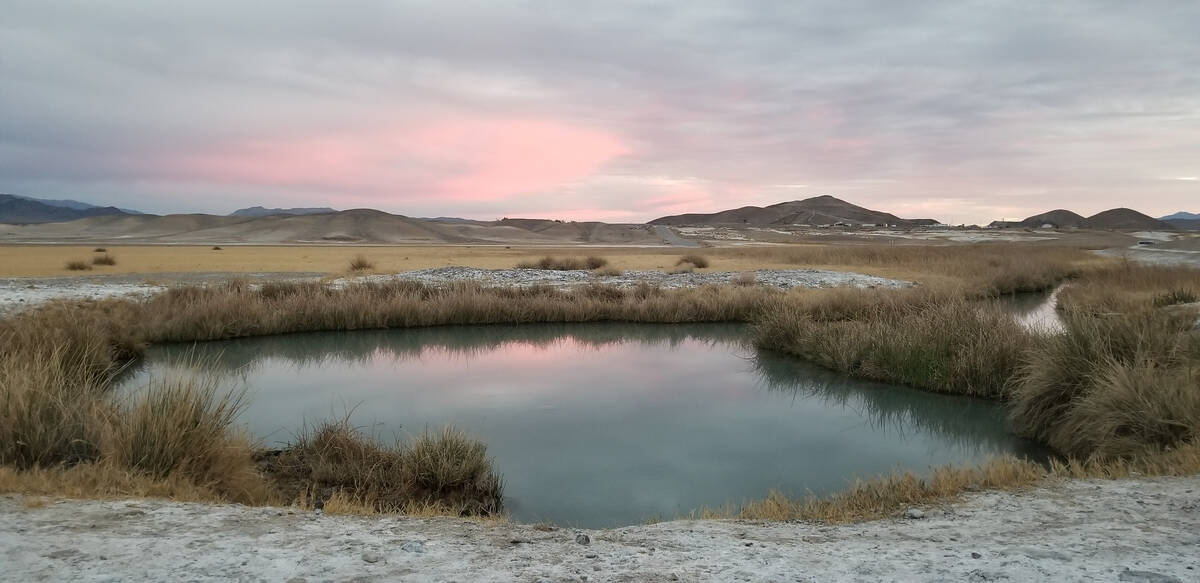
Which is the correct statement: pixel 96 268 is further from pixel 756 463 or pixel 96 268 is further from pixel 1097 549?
pixel 1097 549

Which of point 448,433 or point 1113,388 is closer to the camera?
point 448,433

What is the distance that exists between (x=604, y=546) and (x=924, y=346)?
9.56m

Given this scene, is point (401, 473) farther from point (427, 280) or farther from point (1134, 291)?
point (1134, 291)

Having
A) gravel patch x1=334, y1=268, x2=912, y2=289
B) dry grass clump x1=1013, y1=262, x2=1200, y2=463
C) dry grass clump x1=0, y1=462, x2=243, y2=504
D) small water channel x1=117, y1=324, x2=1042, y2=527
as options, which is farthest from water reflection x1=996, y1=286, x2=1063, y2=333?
dry grass clump x1=0, y1=462, x2=243, y2=504

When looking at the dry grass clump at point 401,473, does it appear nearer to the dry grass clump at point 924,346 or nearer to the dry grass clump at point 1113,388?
the dry grass clump at point 1113,388

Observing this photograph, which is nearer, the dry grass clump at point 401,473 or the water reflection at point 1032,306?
the dry grass clump at point 401,473

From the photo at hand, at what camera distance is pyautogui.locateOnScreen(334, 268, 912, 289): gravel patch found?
82.2 feet

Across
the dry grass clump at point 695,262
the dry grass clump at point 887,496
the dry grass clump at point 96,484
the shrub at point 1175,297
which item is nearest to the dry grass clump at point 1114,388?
the dry grass clump at point 887,496

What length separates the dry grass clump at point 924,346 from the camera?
11352 mm

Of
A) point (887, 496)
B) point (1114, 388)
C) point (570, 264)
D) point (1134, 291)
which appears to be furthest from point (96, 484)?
point (570, 264)

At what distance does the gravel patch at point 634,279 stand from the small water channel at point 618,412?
7401mm

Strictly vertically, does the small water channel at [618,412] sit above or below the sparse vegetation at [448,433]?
below

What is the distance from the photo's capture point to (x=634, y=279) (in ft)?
89.7

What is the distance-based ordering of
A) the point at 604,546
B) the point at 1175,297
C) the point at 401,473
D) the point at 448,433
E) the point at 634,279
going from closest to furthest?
the point at 604,546 → the point at 401,473 → the point at 448,433 → the point at 1175,297 → the point at 634,279
